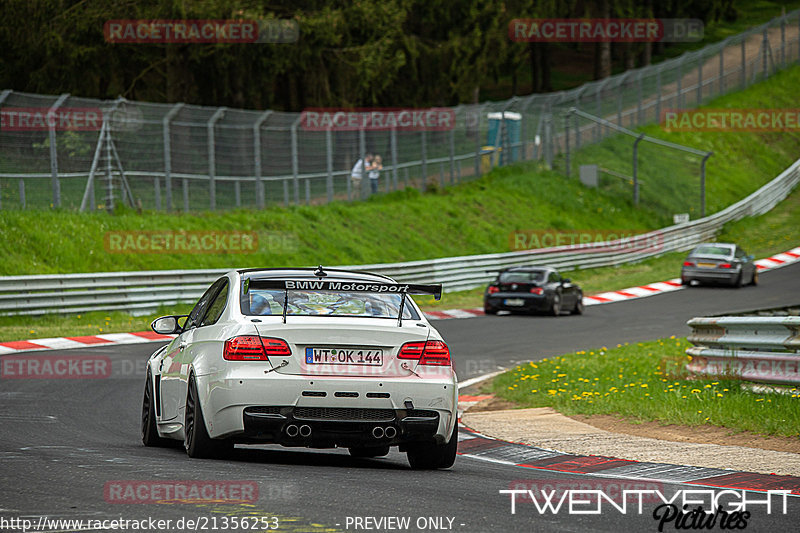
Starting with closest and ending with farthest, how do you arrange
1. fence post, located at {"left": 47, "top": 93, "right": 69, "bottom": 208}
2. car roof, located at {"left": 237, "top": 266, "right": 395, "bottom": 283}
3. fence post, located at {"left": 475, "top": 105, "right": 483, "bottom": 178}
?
car roof, located at {"left": 237, "top": 266, "right": 395, "bottom": 283}, fence post, located at {"left": 47, "top": 93, "right": 69, "bottom": 208}, fence post, located at {"left": 475, "top": 105, "right": 483, "bottom": 178}

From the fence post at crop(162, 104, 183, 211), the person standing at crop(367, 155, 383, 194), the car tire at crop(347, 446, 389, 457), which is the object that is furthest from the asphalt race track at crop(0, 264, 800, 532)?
the person standing at crop(367, 155, 383, 194)

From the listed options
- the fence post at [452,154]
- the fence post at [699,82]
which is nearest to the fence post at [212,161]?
the fence post at [452,154]

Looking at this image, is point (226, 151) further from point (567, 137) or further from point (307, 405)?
point (307, 405)

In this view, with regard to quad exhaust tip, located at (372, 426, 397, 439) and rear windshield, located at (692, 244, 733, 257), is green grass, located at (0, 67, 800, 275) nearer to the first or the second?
rear windshield, located at (692, 244, 733, 257)

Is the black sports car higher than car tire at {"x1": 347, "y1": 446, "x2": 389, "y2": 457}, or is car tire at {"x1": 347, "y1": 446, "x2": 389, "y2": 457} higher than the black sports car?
car tire at {"x1": 347, "y1": 446, "x2": 389, "y2": 457}

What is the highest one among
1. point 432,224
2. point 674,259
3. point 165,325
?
point 165,325

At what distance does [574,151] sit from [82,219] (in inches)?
1120

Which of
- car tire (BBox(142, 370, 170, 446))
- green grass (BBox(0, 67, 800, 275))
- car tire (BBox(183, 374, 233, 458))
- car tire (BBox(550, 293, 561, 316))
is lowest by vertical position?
car tire (BBox(550, 293, 561, 316))

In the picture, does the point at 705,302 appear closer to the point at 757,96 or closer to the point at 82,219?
the point at 82,219

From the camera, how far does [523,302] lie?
2869 centimetres

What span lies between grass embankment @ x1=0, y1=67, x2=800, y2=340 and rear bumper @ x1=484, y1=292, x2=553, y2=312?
188cm

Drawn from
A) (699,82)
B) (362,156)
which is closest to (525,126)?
(362,156)

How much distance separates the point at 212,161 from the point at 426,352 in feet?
73.9

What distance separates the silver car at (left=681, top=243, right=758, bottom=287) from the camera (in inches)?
1396
